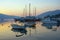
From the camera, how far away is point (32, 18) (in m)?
29.6

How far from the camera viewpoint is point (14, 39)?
14.5m

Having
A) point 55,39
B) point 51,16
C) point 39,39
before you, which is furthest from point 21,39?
point 51,16

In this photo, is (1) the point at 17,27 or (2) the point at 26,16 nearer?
(1) the point at 17,27

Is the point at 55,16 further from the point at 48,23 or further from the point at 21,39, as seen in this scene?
the point at 21,39

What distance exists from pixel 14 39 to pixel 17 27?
631 cm

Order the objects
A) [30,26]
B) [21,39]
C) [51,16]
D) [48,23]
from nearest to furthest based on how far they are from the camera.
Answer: [21,39] < [30,26] < [48,23] < [51,16]

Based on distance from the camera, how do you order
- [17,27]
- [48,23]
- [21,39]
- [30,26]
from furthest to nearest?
[48,23], [30,26], [17,27], [21,39]

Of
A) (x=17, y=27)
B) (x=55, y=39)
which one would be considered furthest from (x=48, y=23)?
(x=55, y=39)

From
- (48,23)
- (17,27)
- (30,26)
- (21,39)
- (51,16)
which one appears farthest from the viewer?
(51,16)

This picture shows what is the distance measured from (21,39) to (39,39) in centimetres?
125

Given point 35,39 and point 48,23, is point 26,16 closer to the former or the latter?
point 48,23

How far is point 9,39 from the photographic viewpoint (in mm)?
14492

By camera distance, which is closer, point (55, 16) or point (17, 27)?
point (17, 27)

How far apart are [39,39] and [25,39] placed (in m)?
0.98
